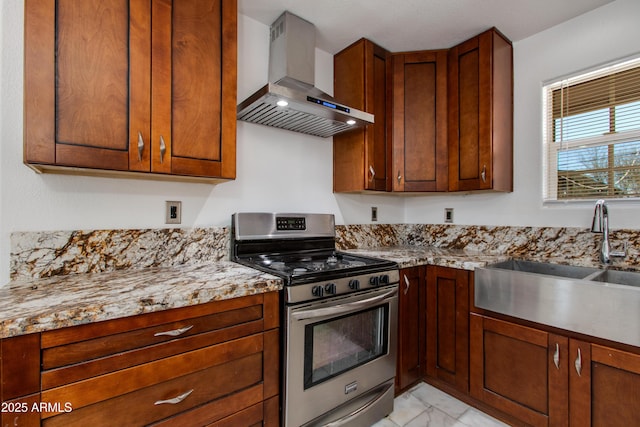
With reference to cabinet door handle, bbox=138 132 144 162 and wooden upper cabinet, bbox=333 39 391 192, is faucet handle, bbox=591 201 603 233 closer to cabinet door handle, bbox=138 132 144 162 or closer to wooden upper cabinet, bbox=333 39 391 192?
wooden upper cabinet, bbox=333 39 391 192

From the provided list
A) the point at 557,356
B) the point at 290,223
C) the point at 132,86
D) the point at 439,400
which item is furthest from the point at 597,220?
the point at 132,86

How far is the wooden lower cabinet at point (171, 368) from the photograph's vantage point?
92 cm

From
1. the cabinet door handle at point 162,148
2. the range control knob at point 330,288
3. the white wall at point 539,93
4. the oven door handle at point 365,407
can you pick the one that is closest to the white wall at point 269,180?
the white wall at point 539,93

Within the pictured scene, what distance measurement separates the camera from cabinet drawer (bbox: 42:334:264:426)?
0.93 meters

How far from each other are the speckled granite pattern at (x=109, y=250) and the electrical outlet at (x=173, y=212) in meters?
0.06

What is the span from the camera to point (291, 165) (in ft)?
7.13

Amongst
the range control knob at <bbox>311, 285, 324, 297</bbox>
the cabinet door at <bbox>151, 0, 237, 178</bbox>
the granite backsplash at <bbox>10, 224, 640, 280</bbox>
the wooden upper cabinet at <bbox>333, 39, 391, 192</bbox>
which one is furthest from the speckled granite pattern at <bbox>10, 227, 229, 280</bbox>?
the wooden upper cabinet at <bbox>333, 39, 391, 192</bbox>

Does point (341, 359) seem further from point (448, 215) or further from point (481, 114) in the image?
point (481, 114)

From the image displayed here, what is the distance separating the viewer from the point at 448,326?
6.33ft

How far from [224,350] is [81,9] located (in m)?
1.45

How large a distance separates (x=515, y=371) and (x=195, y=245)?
189cm

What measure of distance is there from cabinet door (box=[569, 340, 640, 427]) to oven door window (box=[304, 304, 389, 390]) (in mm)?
886

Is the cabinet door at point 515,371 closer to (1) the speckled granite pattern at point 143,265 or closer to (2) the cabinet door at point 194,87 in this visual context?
(1) the speckled granite pattern at point 143,265

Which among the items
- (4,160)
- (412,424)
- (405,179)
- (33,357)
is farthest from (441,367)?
(4,160)
